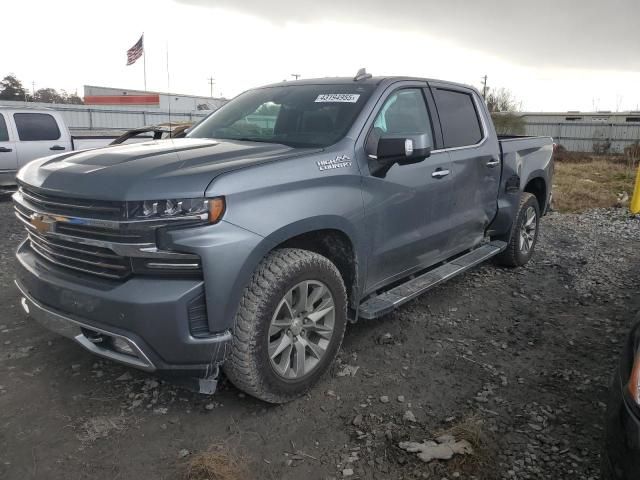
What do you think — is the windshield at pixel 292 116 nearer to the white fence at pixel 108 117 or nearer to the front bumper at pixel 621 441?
the front bumper at pixel 621 441

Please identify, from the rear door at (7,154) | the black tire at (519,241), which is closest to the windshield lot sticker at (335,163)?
the black tire at (519,241)

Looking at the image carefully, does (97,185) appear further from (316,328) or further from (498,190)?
(498,190)

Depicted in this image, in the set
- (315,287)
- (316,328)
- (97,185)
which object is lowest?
(316,328)

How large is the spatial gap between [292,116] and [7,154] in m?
7.42

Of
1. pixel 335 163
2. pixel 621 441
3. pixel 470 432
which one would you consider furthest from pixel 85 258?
pixel 621 441

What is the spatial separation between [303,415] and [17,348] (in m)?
2.15

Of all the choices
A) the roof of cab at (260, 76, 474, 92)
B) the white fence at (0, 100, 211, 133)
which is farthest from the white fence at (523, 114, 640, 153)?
the roof of cab at (260, 76, 474, 92)

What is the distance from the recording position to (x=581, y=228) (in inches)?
317

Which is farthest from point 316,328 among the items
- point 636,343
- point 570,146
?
point 570,146

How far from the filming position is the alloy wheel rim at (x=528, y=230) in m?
5.60

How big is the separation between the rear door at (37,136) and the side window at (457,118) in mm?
7626

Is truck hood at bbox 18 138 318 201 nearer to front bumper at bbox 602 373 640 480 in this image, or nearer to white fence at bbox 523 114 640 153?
front bumper at bbox 602 373 640 480

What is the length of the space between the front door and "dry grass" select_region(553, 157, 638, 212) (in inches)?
267

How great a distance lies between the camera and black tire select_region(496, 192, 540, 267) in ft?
17.6
